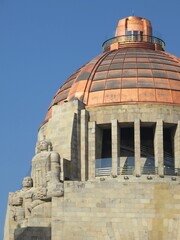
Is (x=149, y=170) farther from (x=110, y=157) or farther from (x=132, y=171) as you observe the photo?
(x=110, y=157)

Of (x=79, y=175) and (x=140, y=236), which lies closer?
(x=140, y=236)

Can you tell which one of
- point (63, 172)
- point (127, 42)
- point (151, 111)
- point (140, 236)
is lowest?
point (140, 236)

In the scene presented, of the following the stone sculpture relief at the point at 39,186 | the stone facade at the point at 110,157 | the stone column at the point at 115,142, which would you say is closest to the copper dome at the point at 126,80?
the stone facade at the point at 110,157

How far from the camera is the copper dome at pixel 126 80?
5319cm

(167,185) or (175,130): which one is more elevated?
(175,130)

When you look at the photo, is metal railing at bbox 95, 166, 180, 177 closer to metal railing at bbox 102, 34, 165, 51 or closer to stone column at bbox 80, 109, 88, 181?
stone column at bbox 80, 109, 88, 181

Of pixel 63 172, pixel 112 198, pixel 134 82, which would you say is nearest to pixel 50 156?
pixel 63 172

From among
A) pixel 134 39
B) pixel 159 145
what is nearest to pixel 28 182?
pixel 159 145

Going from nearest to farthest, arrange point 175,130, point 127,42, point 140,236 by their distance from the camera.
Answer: point 140,236, point 175,130, point 127,42

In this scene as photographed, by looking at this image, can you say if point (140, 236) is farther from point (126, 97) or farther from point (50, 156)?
point (126, 97)

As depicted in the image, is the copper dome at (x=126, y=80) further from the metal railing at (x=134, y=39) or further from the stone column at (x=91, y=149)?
the stone column at (x=91, y=149)

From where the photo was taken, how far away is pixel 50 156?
48750 millimetres

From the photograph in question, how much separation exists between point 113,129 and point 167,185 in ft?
20.9

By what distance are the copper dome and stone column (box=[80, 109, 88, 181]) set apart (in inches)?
53.0
